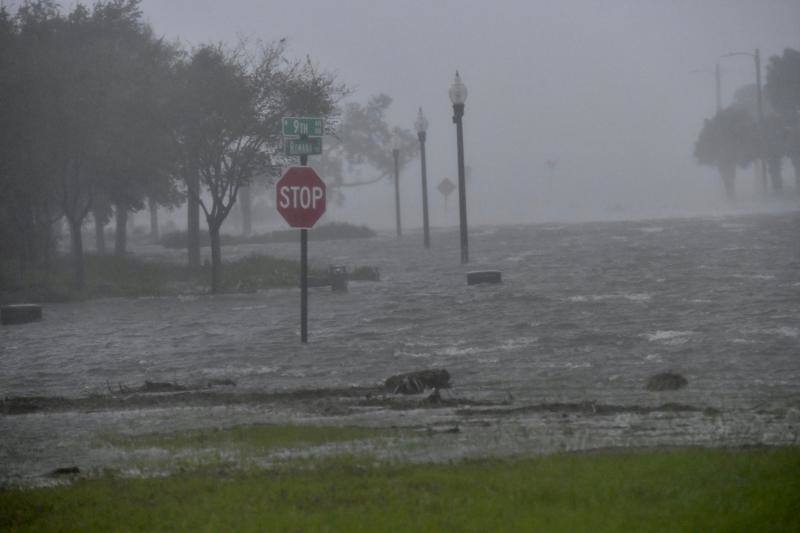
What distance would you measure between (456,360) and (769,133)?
87071 mm

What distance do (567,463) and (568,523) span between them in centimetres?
168

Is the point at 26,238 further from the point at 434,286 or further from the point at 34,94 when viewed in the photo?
the point at 434,286

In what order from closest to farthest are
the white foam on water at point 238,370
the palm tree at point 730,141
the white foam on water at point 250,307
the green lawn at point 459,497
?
1. the green lawn at point 459,497
2. the white foam on water at point 238,370
3. the white foam on water at point 250,307
4. the palm tree at point 730,141

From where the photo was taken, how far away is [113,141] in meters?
38.0

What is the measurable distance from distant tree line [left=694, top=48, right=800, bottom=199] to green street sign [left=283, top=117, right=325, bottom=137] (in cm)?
6848

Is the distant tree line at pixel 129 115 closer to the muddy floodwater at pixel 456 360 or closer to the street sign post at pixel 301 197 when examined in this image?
the muddy floodwater at pixel 456 360

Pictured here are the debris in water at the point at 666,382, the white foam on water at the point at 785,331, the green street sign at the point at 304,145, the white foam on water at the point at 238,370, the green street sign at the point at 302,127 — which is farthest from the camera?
the green street sign at the point at 304,145

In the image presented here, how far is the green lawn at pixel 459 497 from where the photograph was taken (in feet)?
22.8

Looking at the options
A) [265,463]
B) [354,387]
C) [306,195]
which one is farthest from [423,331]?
[265,463]

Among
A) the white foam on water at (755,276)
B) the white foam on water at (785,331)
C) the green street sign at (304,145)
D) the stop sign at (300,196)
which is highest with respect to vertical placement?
the green street sign at (304,145)

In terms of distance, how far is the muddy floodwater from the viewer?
1095cm

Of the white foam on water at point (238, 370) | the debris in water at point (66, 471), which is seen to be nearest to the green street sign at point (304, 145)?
the white foam on water at point (238, 370)

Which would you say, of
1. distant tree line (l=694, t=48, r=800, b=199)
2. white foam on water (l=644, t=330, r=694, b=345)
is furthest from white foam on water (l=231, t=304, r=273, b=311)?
distant tree line (l=694, t=48, r=800, b=199)

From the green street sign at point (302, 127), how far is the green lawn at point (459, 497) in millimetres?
11784
